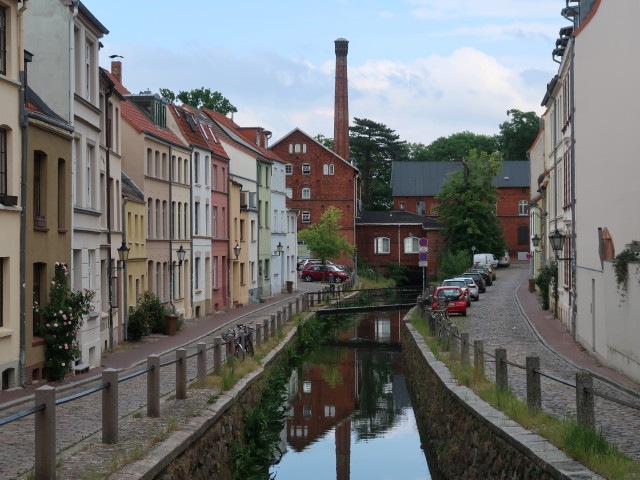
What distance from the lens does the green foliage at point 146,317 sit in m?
31.6

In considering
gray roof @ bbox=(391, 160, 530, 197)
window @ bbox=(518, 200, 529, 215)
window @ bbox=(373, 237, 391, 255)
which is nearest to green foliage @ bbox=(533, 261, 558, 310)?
window @ bbox=(373, 237, 391, 255)

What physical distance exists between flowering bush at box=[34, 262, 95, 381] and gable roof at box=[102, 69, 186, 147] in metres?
14.9

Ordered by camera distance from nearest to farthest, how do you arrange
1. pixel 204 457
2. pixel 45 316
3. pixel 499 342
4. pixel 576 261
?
1. pixel 204 457
2. pixel 45 316
3. pixel 499 342
4. pixel 576 261

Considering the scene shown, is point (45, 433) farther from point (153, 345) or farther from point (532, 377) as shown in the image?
point (153, 345)

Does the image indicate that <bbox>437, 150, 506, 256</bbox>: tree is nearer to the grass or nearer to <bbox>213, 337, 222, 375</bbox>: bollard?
<bbox>213, 337, 222, 375</bbox>: bollard

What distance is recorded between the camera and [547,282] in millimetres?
41312

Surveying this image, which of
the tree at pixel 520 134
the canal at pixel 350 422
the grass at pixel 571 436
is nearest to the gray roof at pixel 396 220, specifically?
the tree at pixel 520 134

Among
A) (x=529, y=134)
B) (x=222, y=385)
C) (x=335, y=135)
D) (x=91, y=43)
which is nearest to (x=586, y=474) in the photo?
(x=222, y=385)

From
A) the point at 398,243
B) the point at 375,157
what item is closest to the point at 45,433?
the point at 398,243

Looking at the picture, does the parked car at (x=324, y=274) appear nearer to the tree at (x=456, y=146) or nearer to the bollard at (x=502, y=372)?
the tree at (x=456, y=146)

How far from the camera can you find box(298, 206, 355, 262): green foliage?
247ft

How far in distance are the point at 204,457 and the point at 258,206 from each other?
4461 centimetres

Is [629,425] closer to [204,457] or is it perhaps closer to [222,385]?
[204,457]

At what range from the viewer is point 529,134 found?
11594cm
